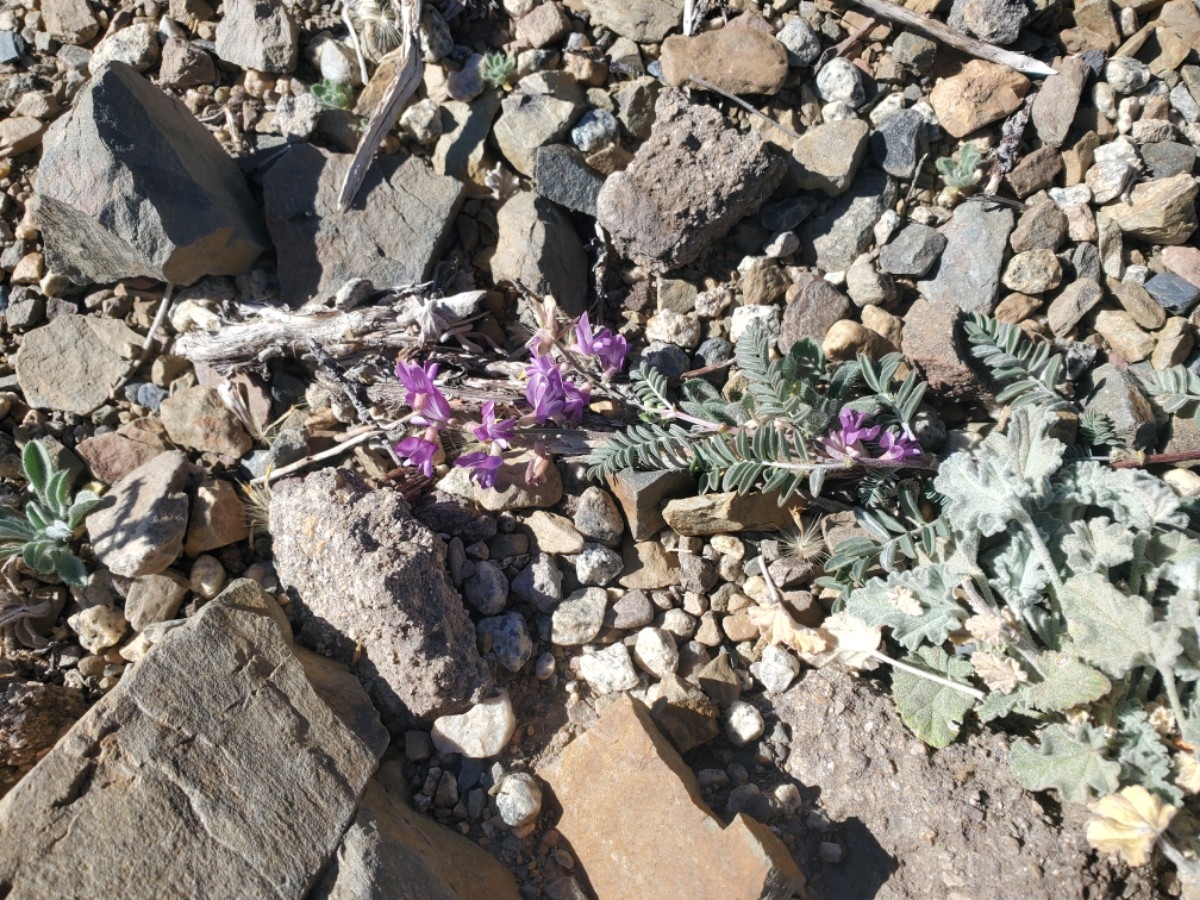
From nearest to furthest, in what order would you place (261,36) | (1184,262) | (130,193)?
(130,193)
(1184,262)
(261,36)

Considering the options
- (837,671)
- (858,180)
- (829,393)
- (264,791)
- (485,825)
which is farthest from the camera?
(858,180)

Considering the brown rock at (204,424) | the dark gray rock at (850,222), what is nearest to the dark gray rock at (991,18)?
the dark gray rock at (850,222)

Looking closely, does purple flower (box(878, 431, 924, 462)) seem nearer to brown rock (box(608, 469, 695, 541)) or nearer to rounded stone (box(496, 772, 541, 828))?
brown rock (box(608, 469, 695, 541))

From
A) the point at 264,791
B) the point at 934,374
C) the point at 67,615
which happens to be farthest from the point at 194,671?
the point at 934,374

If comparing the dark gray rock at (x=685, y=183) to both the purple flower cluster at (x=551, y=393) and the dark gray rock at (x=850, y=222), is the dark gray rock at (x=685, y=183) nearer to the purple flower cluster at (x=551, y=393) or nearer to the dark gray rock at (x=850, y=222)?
the dark gray rock at (x=850, y=222)

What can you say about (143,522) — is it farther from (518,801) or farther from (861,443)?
(861,443)

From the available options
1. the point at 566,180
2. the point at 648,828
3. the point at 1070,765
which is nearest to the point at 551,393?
the point at 566,180

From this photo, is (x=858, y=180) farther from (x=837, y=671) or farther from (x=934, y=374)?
(x=837, y=671)
